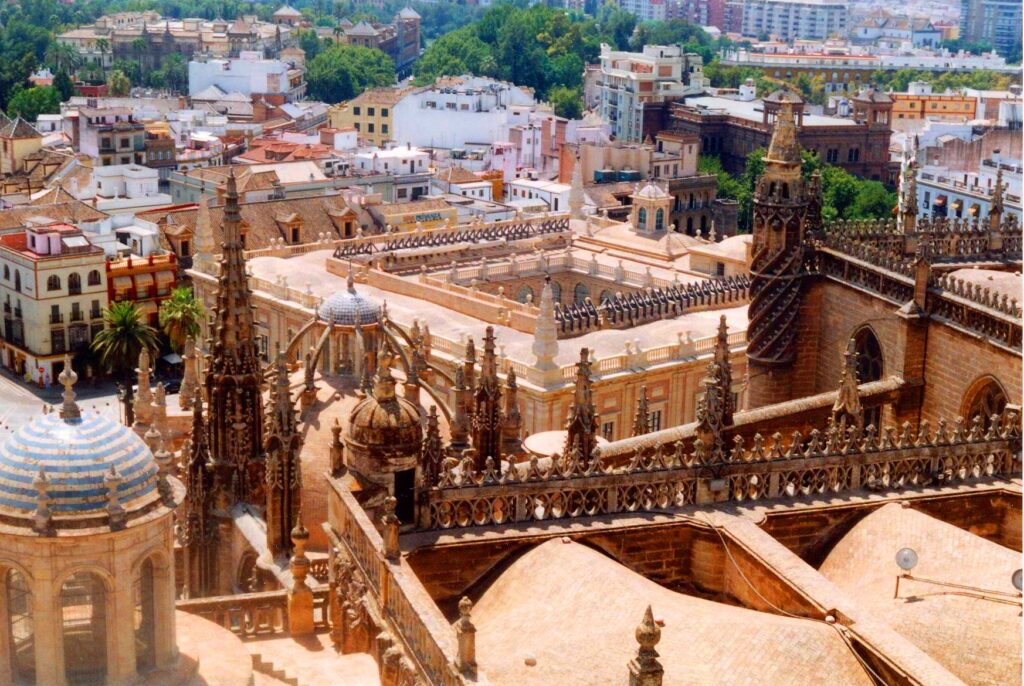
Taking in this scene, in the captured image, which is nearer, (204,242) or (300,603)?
(300,603)

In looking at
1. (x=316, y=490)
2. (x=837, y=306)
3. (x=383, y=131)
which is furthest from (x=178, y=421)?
(x=383, y=131)

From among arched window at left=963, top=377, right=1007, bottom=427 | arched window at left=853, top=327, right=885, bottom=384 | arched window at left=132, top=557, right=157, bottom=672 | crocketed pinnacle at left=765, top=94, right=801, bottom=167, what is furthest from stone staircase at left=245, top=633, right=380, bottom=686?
crocketed pinnacle at left=765, top=94, right=801, bottom=167

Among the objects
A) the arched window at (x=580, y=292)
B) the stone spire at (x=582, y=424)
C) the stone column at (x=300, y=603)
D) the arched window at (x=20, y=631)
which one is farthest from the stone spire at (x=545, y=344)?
the arched window at (x=20, y=631)

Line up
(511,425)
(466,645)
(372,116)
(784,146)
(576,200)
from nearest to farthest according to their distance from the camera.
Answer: (466,645) → (511,425) → (784,146) → (576,200) → (372,116)

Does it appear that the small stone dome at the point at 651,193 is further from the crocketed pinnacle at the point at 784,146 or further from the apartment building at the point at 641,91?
the apartment building at the point at 641,91

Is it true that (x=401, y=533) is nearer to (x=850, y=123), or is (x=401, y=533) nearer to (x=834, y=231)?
(x=834, y=231)

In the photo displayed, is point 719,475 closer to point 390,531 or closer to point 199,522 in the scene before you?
point 390,531

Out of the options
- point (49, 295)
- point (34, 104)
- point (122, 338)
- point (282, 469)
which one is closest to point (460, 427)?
point (282, 469)
